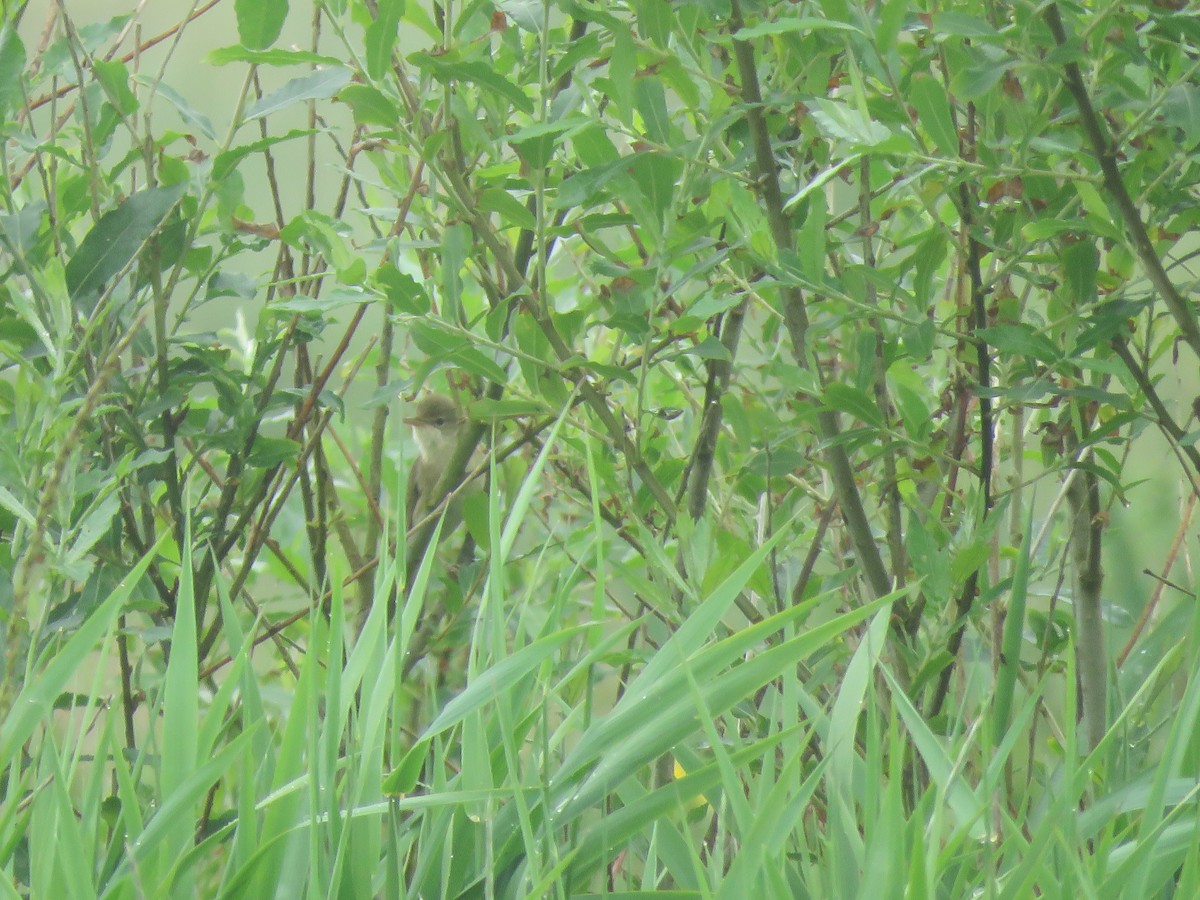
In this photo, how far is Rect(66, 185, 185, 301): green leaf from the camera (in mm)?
1252

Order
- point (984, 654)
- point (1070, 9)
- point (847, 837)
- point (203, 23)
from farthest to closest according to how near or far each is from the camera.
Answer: point (203, 23) → point (984, 654) → point (1070, 9) → point (847, 837)

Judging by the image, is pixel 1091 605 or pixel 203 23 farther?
pixel 203 23

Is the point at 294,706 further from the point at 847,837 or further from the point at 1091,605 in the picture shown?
the point at 1091,605

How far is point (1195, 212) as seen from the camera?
1288 mm

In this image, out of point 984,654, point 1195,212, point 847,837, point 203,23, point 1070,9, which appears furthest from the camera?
point 203,23

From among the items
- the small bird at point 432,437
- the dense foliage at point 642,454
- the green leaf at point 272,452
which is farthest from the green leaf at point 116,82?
the small bird at point 432,437

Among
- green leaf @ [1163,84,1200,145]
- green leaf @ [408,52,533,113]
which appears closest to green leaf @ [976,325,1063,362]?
A: green leaf @ [1163,84,1200,145]

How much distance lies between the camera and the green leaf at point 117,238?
1.25 m

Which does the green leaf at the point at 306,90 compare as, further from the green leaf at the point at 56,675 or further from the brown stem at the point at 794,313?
the green leaf at the point at 56,675

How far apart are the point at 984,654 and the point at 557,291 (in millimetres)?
821

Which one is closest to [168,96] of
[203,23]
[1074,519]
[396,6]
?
[396,6]

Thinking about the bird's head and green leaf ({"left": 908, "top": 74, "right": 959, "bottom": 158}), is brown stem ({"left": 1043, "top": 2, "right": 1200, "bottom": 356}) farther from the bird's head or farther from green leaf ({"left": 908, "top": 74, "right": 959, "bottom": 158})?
the bird's head

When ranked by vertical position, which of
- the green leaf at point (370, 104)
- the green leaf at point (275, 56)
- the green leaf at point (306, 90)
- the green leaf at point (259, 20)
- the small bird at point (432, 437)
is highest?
the green leaf at point (259, 20)

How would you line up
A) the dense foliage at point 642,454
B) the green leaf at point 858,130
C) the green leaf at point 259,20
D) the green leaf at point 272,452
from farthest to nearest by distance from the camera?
the green leaf at point 272,452 → the green leaf at point 259,20 → the green leaf at point 858,130 → the dense foliage at point 642,454
